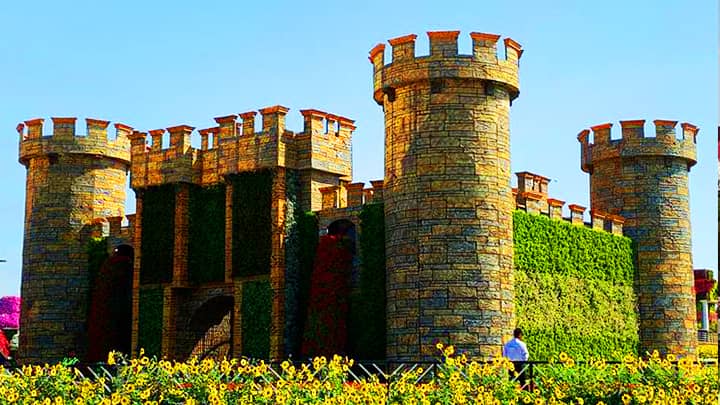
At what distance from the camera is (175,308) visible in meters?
29.9

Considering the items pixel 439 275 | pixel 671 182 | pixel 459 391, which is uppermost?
pixel 671 182

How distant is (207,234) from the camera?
29891 millimetres

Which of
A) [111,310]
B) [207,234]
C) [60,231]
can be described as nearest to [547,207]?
[207,234]

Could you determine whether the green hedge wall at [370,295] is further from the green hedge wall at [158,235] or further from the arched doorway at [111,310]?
the arched doorway at [111,310]

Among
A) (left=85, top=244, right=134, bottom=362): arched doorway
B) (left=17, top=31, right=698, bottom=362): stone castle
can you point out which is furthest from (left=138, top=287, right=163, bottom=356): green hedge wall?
(left=85, top=244, right=134, bottom=362): arched doorway

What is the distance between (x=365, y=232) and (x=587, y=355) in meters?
7.79

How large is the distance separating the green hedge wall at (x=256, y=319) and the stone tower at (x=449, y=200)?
398 centimetres

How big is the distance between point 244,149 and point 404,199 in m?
5.76

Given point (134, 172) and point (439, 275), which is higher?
point (134, 172)

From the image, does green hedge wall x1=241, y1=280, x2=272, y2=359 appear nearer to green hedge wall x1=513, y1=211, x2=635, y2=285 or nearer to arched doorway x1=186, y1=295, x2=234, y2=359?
arched doorway x1=186, y1=295, x2=234, y2=359

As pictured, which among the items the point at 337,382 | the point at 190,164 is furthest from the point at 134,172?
the point at 337,382

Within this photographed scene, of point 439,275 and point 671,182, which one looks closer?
point 439,275

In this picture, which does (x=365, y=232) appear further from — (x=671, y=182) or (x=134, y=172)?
(x=671, y=182)


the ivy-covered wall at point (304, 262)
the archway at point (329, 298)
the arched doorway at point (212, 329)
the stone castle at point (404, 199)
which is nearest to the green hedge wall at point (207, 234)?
the stone castle at point (404, 199)
